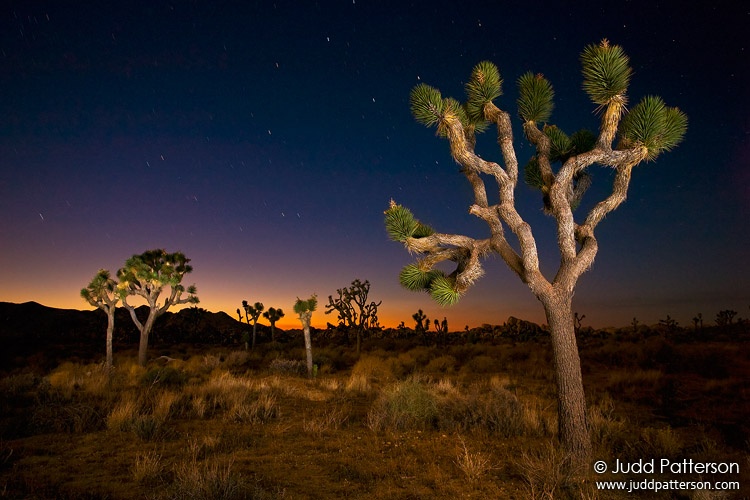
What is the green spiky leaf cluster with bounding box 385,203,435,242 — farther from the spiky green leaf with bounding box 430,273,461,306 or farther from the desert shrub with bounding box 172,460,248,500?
the desert shrub with bounding box 172,460,248,500

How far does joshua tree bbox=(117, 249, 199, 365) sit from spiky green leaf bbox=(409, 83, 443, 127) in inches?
647

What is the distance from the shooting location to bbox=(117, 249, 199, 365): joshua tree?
19.5 meters

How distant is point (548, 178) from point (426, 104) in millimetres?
2636

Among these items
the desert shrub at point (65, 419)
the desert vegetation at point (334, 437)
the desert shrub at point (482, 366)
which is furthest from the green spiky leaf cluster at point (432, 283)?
the desert shrub at point (482, 366)

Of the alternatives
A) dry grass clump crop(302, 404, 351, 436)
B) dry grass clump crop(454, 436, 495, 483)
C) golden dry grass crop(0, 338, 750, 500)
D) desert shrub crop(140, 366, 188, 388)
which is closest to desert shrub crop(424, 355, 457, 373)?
golden dry grass crop(0, 338, 750, 500)

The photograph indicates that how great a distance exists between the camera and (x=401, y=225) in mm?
7770

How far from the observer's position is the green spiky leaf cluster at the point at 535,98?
812cm

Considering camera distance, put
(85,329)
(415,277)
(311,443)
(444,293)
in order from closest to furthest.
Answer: (311,443), (444,293), (415,277), (85,329)

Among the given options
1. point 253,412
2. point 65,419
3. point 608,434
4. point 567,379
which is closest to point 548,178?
point 567,379

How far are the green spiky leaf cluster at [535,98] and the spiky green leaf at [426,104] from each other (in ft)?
6.02

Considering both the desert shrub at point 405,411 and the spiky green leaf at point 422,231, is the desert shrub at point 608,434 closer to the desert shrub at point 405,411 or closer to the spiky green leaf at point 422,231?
the desert shrub at point 405,411

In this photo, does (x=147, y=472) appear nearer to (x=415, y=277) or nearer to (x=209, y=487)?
(x=209, y=487)

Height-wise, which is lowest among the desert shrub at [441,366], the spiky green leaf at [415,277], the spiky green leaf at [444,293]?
the desert shrub at [441,366]

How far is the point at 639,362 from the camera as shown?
64.3ft
